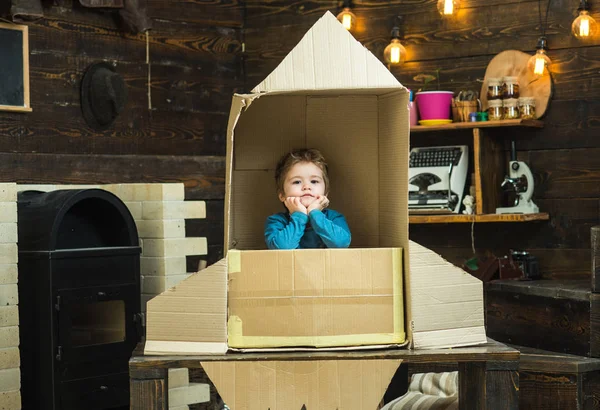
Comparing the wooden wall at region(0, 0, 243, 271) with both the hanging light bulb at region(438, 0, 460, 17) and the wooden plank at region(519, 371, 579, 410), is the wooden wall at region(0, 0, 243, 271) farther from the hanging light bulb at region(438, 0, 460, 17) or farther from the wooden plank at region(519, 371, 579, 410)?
the wooden plank at region(519, 371, 579, 410)

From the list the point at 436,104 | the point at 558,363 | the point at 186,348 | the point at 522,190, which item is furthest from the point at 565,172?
the point at 186,348

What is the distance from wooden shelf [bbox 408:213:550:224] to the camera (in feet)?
14.3

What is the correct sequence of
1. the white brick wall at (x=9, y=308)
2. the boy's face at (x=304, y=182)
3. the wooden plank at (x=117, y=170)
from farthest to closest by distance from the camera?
the wooden plank at (x=117, y=170) → the white brick wall at (x=9, y=308) → the boy's face at (x=304, y=182)

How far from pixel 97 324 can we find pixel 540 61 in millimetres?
2372

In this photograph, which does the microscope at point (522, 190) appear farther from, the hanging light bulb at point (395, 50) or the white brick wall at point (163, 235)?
the white brick wall at point (163, 235)

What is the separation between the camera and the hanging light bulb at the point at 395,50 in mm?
4691

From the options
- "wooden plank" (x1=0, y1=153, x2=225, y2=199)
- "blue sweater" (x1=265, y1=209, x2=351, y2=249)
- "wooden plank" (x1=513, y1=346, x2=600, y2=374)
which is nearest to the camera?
"blue sweater" (x1=265, y1=209, x2=351, y2=249)

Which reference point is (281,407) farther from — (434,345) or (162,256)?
(162,256)

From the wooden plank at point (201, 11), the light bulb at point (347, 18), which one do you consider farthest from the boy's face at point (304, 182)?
the wooden plank at point (201, 11)

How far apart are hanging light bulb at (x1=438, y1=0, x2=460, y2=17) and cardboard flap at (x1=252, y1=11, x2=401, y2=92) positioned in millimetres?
2451

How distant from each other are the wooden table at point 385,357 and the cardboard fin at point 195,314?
0.05 meters

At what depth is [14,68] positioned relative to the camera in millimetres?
4152

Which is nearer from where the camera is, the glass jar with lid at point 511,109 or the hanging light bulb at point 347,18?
the glass jar with lid at point 511,109

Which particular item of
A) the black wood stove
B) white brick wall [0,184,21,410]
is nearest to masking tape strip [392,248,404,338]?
the black wood stove
